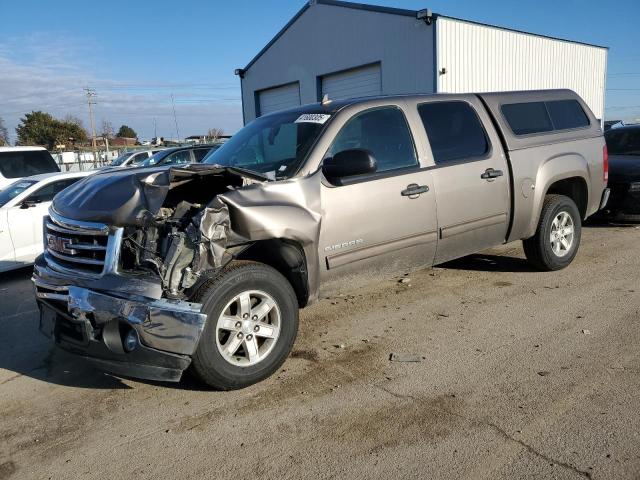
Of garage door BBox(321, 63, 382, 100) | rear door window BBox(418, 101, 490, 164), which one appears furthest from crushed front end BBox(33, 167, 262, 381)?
garage door BBox(321, 63, 382, 100)

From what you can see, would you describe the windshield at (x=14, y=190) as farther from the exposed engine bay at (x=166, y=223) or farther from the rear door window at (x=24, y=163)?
the exposed engine bay at (x=166, y=223)

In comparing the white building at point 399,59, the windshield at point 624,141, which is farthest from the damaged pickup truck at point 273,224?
the white building at point 399,59

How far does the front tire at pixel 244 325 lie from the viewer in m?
3.28

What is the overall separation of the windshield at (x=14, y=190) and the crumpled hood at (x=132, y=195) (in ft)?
14.9

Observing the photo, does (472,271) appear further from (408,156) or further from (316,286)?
(316,286)

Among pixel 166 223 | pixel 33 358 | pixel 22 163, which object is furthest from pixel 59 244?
pixel 22 163

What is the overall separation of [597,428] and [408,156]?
254cm

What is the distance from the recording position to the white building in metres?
17.1

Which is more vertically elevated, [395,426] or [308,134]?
[308,134]


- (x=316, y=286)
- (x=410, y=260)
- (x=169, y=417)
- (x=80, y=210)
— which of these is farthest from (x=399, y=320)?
(x=80, y=210)

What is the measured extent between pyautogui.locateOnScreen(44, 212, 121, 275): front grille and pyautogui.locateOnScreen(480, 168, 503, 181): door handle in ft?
11.0

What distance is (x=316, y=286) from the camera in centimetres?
396

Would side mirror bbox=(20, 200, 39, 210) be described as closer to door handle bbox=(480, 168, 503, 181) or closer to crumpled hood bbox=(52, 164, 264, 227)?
crumpled hood bbox=(52, 164, 264, 227)

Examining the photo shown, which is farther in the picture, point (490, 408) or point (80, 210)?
point (80, 210)
